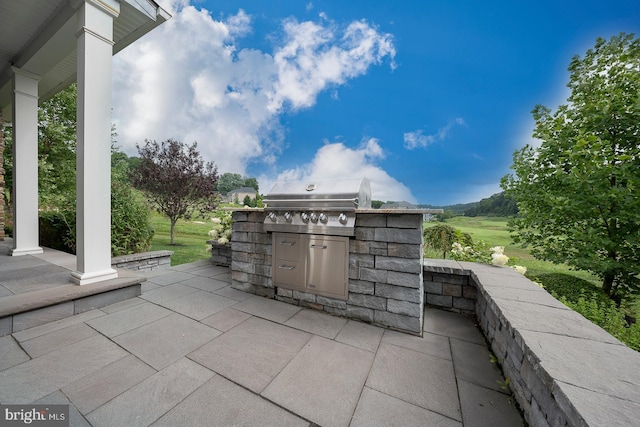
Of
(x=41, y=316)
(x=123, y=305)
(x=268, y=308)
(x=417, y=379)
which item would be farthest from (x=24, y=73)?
(x=417, y=379)

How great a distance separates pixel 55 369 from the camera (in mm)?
1505

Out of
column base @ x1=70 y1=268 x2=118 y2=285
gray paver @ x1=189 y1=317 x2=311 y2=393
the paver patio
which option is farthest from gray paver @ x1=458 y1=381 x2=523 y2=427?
column base @ x1=70 y1=268 x2=118 y2=285

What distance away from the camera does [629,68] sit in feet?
13.1

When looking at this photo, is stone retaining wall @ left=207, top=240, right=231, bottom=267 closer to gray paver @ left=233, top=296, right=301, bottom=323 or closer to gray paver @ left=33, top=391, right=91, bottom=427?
gray paver @ left=233, top=296, right=301, bottom=323

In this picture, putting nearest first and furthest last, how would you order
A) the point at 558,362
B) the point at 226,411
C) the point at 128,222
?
the point at 558,362, the point at 226,411, the point at 128,222

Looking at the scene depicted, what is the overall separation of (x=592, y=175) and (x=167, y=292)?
20.8ft

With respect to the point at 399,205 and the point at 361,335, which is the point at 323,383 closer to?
the point at 361,335

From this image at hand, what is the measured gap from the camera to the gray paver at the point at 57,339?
172cm

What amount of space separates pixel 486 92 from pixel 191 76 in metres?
14.4

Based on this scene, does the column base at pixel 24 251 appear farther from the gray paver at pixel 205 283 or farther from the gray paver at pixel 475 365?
the gray paver at pixel 475 365

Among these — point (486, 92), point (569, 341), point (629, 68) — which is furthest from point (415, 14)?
point (569, 341)

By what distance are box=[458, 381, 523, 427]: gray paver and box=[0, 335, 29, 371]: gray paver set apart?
2923 millimetres

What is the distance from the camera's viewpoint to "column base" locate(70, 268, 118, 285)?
244cm

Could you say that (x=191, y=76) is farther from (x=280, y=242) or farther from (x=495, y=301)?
(x=495, y=301)
